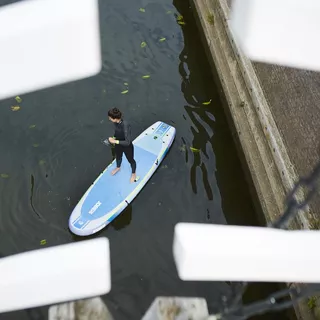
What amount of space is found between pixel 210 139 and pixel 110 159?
5.54 ft

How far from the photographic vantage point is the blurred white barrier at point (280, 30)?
1.27m

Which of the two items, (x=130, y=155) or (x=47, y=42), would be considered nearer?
(x=47, y=42)

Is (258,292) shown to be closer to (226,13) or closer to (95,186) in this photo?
(95,186)

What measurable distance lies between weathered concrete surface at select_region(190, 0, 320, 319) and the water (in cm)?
39

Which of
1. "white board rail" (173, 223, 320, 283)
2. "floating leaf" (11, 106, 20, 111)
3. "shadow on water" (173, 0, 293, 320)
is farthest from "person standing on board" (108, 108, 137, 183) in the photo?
"white board rail" (173, 223, 320, 283)

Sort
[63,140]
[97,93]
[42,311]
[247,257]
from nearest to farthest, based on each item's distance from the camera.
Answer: [247,257] < [42,311] < [63,140] < [97,93]

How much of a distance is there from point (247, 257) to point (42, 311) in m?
5.15

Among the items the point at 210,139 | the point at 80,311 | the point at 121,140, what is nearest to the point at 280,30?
the point at 80,311

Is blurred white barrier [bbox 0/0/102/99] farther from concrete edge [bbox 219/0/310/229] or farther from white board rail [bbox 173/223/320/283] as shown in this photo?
concrete edge [bbox 219/0/310/229]

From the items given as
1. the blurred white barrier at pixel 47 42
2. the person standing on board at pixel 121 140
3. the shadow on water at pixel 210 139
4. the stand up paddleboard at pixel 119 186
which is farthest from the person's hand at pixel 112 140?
the blurred white barrier at pixel 47 42

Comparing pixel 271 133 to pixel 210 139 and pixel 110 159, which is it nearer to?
pixel 210 139

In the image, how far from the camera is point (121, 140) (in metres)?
6.98

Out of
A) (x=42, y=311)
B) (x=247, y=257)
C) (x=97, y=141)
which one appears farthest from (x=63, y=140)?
(x=247, y=257)

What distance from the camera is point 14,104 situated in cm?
828
